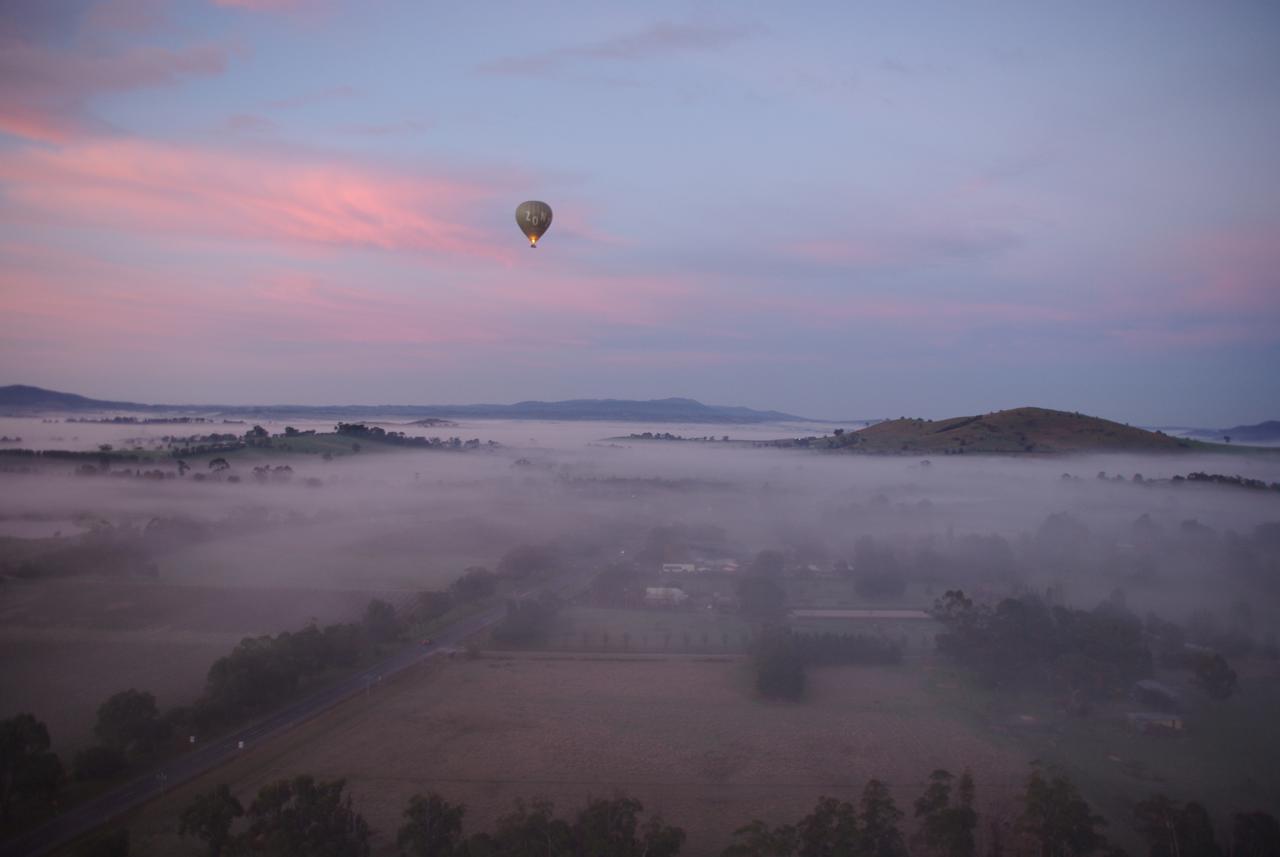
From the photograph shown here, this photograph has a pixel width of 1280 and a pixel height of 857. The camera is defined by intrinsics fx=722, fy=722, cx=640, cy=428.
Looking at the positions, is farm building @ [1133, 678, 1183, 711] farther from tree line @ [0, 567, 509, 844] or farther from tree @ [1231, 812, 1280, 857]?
tree line @ [0, 567, 509, 844]

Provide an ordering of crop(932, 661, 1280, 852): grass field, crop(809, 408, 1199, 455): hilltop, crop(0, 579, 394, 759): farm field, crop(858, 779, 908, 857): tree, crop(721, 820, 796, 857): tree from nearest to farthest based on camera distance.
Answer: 1. crop(721, 820, 796, 857): tree
2. crop(858, 779, 908, 857): tree
3. crop(932, 661, 1280, 852): grass field
4. crop(0, 579, 394, 759): farm field
5. crop(809, 408, 1199, 455): hilltop

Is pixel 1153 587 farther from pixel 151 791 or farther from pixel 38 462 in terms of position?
pixel 38 462

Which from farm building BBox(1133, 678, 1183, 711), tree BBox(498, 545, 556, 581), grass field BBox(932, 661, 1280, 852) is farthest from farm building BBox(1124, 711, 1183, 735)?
tree BBox(498, 545, 556, 581)

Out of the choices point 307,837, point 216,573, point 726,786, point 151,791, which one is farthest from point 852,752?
point 216,573

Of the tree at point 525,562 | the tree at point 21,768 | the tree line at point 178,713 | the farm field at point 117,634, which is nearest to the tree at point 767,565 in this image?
the tree at point 525,562

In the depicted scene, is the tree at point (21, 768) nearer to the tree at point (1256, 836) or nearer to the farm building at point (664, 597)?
the farm building at point (664, 597)

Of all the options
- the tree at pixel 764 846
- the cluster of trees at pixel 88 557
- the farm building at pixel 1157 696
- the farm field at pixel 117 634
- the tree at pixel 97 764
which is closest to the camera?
the tree at pixel 764 846
